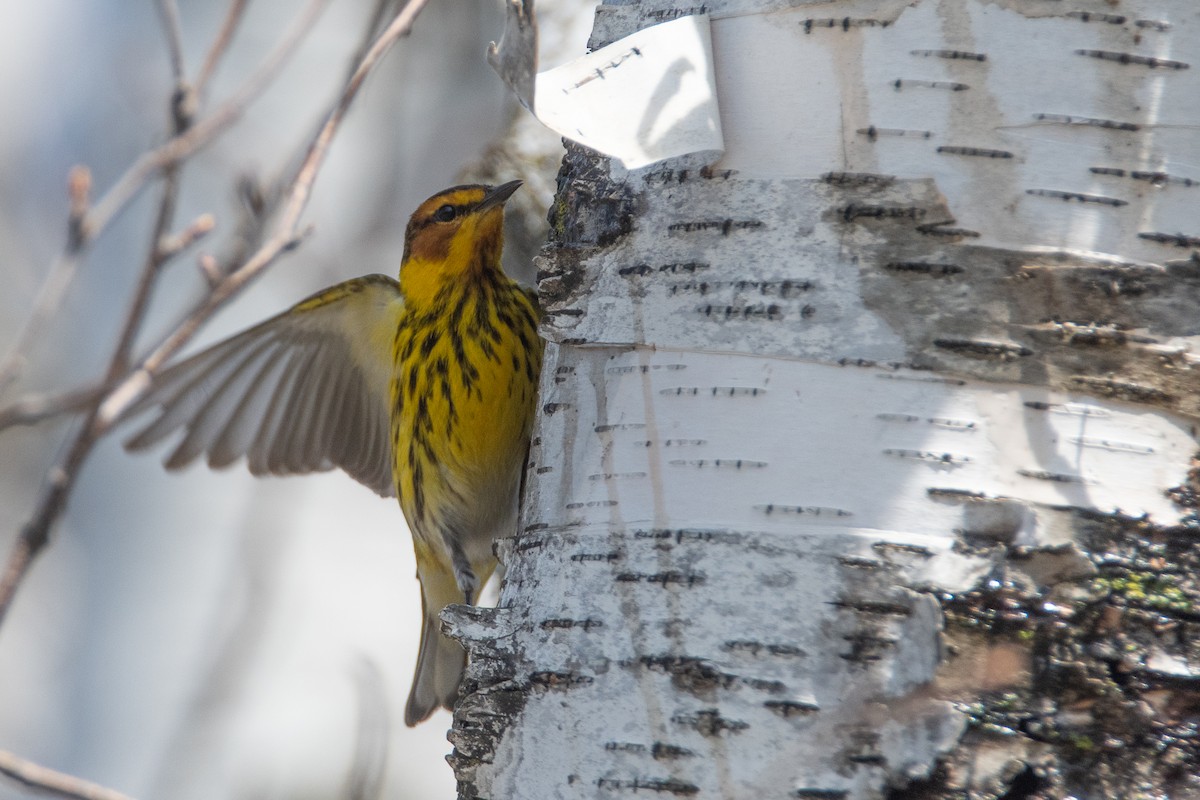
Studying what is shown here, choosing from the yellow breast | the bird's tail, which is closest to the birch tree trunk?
the yellow breast

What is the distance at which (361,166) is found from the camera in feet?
25.7

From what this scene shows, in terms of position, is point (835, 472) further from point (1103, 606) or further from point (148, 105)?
point (148, 105)

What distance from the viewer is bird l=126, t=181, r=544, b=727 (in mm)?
3449

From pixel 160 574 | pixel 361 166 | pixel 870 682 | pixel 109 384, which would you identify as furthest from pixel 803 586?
pixel 160 574

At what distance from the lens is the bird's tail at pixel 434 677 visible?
148 inches

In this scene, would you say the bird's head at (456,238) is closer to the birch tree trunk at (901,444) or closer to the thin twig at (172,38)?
the thin twig at (172,38)

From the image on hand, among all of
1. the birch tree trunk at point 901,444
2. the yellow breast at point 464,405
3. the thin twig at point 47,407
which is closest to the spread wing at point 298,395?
the yellow breast at point 464,405

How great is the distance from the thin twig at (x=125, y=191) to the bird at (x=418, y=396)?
42.4 inches

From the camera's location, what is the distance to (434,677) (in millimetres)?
3791

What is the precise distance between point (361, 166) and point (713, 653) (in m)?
6.73

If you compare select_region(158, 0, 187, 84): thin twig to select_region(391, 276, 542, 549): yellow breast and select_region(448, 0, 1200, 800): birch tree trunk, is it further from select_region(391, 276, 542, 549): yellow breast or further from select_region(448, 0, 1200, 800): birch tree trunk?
select_region(391, 276, 542, 549): yellow breast

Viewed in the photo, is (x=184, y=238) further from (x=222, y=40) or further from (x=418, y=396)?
(x=418, y=396)

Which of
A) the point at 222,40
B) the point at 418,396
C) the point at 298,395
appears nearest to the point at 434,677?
the point at 418,396

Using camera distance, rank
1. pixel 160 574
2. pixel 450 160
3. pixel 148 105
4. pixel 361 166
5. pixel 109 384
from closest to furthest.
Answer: pixel 109 384 < pixel 148 105 < pixel 450 160 < pixel 361 166 < pixel 160 574
